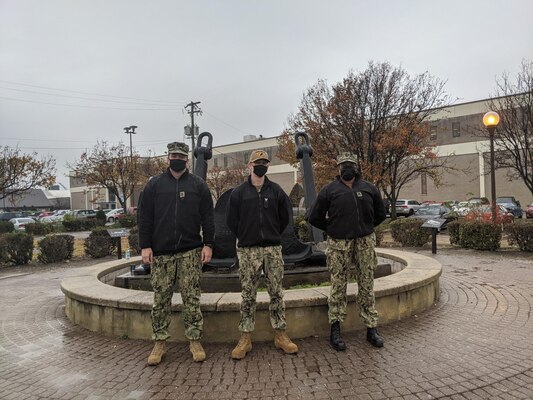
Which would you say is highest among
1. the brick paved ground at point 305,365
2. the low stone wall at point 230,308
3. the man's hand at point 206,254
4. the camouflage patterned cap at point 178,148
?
the camouflage patterned cap at point 178,148

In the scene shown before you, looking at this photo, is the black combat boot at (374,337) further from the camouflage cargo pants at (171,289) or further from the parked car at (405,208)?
the parked car at (405,208)

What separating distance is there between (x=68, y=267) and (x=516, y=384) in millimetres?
11135

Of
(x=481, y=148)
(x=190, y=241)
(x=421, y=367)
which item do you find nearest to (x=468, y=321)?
(x=421, y=367)

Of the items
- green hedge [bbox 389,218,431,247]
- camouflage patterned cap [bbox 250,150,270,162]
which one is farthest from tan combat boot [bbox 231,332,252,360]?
green hedge [bbox 389,218,431,247]

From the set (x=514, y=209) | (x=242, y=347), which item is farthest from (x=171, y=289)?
(x=514, y=209)

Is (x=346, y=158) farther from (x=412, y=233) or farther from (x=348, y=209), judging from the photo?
(x=412, y=233)

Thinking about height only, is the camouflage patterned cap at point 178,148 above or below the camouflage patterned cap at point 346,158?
above

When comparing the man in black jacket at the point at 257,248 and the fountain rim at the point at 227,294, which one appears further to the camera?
the fountain rim at the point at 227,294

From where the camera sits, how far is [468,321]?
190 inches

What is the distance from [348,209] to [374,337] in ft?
4.32

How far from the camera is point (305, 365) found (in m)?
3.65

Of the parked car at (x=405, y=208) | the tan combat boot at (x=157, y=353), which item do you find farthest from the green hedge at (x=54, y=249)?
the parked car at (x=405, y=208)

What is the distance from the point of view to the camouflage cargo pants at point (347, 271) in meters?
4.10

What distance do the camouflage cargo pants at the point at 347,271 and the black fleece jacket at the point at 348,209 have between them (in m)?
0.10
